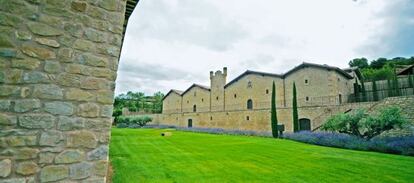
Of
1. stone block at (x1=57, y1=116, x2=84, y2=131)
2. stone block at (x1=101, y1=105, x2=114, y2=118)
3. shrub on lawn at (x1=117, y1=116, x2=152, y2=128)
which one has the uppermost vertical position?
stone block at (x1=101, y1=105, x2=114, y2=118)

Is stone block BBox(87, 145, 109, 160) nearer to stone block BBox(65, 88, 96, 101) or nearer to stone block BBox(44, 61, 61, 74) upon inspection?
stone block BBox(65, 88, 96, 101)

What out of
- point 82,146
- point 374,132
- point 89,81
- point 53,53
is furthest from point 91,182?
point 374,132

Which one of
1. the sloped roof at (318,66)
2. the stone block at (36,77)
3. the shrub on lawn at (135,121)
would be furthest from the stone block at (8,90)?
the shrub on lawn at (135,121)

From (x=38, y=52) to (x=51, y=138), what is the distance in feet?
3.16

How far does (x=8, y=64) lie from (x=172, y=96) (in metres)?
41.2

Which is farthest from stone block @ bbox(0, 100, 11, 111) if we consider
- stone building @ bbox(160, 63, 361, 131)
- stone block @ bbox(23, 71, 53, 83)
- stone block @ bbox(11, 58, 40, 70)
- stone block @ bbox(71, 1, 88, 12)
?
stone building @ bbox(160, 63, 361, 131)

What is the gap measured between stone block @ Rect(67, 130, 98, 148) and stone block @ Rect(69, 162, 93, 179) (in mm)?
216

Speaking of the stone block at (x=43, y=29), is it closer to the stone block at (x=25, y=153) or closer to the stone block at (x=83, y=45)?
the stone block at (x=83, y=45)

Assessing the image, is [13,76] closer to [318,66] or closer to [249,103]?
[318,66]

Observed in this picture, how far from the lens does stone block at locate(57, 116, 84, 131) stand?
2721mm

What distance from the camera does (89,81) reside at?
9.73 feet

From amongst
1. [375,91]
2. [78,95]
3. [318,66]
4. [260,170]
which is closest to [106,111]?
[78,95]

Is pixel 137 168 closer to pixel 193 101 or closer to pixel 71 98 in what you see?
pixel 71 98

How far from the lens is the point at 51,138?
2.64 metres
